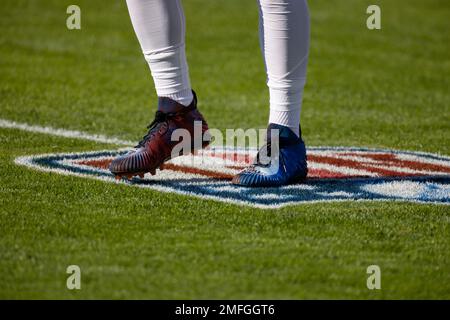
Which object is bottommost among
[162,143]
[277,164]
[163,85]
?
[277,164]

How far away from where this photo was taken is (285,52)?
4930 millimetres

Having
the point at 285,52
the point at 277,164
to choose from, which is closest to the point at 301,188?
the point at 277,164

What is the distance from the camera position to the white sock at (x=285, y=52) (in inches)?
193

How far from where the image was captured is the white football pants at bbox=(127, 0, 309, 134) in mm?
4914

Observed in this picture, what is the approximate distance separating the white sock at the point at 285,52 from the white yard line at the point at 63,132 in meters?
1.50

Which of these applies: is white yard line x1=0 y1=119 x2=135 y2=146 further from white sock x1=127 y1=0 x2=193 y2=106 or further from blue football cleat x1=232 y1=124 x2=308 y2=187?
blue football cleat x1=232 y1=124 x2=308 y2=187

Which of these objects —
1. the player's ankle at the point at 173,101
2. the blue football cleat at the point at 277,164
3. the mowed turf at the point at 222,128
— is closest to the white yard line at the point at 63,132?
the mowed turf at the point at 222,128

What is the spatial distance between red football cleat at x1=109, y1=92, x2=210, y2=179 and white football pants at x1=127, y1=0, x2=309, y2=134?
0.08 meters

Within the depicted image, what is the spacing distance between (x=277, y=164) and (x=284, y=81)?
412 mm

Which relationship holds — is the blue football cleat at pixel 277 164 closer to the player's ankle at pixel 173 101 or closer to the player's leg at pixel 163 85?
the player's leg at pixel 163 85

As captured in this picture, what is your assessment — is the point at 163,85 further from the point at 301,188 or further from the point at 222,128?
the point at 222,128
